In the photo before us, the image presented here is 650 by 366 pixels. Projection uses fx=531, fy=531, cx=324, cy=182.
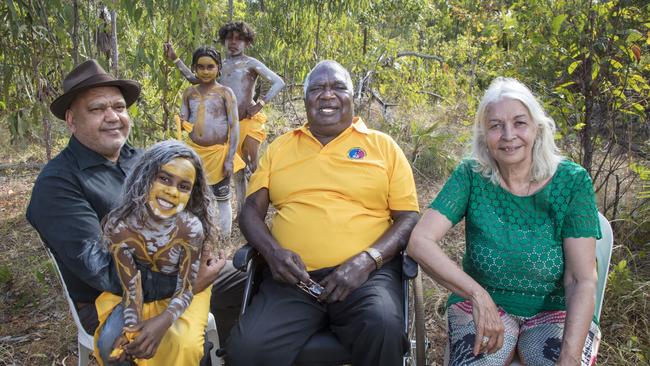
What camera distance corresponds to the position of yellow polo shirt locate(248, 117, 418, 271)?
100.0 inches

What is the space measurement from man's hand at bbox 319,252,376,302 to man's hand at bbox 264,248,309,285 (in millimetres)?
108

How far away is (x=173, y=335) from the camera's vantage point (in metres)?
2.07

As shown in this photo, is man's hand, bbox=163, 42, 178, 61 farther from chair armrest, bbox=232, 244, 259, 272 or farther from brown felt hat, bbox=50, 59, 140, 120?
chair armrest, bbox=232, 244, 259, 272

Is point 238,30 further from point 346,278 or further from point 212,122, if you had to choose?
point 346,278

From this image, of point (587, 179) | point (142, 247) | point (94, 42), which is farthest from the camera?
point (94, 42)

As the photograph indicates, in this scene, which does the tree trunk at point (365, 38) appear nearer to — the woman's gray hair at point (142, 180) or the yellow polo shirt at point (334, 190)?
the yellow polo shirt at point (334, 190)

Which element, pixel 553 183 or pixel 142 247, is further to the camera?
pixel 553 183

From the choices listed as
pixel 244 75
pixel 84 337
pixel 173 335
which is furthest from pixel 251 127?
pixel 173 335

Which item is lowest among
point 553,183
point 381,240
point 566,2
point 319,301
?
point 319,301

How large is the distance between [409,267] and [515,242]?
0.46 m

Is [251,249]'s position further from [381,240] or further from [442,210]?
[442,210]

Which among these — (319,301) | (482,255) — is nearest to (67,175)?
(319,301)

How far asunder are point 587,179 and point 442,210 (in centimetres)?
59

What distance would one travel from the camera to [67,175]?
209 cm
